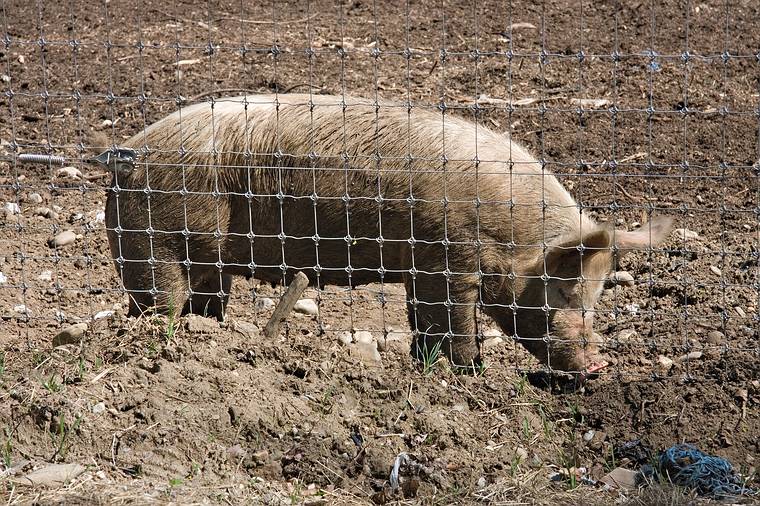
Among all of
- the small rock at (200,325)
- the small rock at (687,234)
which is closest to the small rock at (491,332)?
the small rock at (687,234)

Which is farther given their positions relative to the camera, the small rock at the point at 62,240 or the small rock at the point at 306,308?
the small rock at the point at 62,240

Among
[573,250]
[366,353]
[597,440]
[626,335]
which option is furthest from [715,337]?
[366,353]

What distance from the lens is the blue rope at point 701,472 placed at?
15.9 feet

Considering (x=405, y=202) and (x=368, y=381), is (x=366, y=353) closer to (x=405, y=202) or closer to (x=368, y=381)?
(x=368, y=381)

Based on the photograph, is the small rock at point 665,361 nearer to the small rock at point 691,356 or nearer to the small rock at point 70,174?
the small rock at point 691,356

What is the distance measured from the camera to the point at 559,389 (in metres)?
5.93

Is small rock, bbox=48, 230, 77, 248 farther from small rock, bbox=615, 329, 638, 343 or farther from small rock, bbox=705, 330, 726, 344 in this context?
small rock, bbox=705, 330, 726, 344

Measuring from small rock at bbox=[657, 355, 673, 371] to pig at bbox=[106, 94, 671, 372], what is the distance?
0.43 metres

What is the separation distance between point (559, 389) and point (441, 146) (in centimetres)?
147

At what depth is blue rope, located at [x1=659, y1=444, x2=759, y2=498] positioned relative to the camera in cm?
485

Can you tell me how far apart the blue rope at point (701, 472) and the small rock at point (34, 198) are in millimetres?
5790

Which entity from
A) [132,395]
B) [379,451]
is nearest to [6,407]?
[132,395]

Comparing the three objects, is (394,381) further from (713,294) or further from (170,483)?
(713,294)

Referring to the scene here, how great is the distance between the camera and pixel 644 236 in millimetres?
6363
